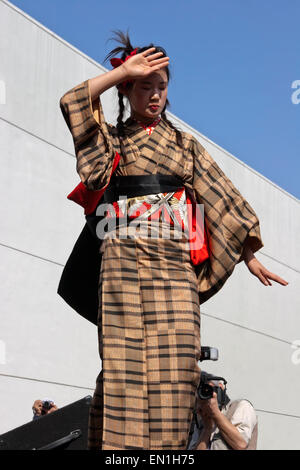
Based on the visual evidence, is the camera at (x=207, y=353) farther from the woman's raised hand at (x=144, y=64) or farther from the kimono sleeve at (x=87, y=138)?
the woman's raised hand at (x=144, y=64)

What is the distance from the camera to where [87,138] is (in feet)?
7.50

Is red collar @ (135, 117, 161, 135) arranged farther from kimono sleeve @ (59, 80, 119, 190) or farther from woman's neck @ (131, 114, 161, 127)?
kimono sleeve @ (59, 80, 119, 190)

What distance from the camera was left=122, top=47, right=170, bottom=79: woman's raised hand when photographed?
2240mm

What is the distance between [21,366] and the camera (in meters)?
5.73

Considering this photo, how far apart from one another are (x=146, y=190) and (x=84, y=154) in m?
0.23

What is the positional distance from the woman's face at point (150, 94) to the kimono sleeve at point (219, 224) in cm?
19

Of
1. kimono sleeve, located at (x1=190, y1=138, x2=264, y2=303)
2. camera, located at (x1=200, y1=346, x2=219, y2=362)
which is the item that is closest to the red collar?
kimono sleeve, located at (x1=190, y1=138, x2=264, y2=303)

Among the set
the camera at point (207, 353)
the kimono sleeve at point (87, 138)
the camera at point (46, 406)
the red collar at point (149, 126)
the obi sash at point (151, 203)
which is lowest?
the camera at point (46, 406)

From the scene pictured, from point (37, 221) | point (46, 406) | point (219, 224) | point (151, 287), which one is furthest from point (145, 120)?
point (37, 221)

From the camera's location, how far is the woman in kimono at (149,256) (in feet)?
6.80

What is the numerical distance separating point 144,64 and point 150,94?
0.49 feet

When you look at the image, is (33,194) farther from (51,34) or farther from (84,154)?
(84,154)

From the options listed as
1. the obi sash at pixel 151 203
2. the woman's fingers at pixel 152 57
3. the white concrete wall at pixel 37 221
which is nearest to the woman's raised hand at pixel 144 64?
the woman's fingers at pixel 152 57
